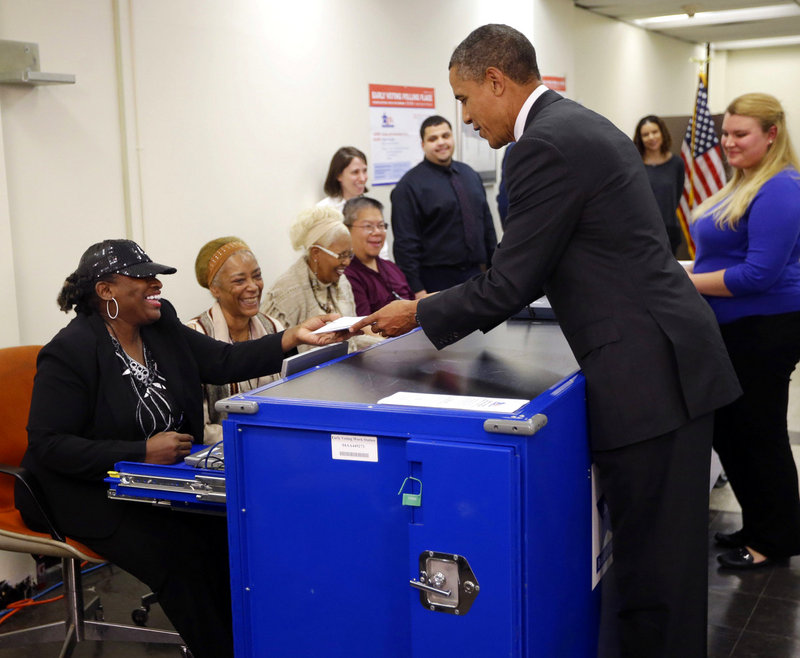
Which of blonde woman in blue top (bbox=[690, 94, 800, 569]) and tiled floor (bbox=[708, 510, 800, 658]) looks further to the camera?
blonde woman in blue top (bbox=[690, 94, 800, 569])

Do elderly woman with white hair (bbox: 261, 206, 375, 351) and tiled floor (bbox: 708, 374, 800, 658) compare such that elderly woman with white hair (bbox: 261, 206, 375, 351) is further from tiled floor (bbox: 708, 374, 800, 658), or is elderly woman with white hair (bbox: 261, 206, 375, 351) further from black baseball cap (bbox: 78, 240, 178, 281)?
tiled floor (bbox: 708, 374, 800, 658)

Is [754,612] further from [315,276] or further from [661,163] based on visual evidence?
[661,163]

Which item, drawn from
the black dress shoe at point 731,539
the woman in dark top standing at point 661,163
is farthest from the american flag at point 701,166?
the black dress shoe at point 731,539

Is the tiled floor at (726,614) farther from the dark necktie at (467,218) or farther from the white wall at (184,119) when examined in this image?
the dark necktie at (467,218)

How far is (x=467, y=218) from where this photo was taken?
521cm

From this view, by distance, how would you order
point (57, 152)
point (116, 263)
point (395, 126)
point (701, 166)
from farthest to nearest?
point (701, 166) < point (395, 126) < point (57, 152) < point (116, 263)

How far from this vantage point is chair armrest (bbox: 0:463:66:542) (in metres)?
2.34

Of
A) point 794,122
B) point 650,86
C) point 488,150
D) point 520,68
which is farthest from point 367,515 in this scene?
point 794,122

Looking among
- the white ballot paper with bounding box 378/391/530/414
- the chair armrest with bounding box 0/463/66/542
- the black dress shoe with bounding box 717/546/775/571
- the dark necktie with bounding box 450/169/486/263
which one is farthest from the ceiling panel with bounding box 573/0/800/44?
the white ballot paper with bounding box 378/391/530/414

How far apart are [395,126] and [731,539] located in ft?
11.2

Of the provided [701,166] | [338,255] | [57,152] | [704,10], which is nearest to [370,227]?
[338,255]

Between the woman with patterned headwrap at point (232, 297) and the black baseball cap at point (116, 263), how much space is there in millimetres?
493

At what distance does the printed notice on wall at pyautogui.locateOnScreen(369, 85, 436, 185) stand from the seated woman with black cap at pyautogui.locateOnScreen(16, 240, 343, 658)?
3.29 meters

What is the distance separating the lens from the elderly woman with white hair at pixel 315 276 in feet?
11.5
